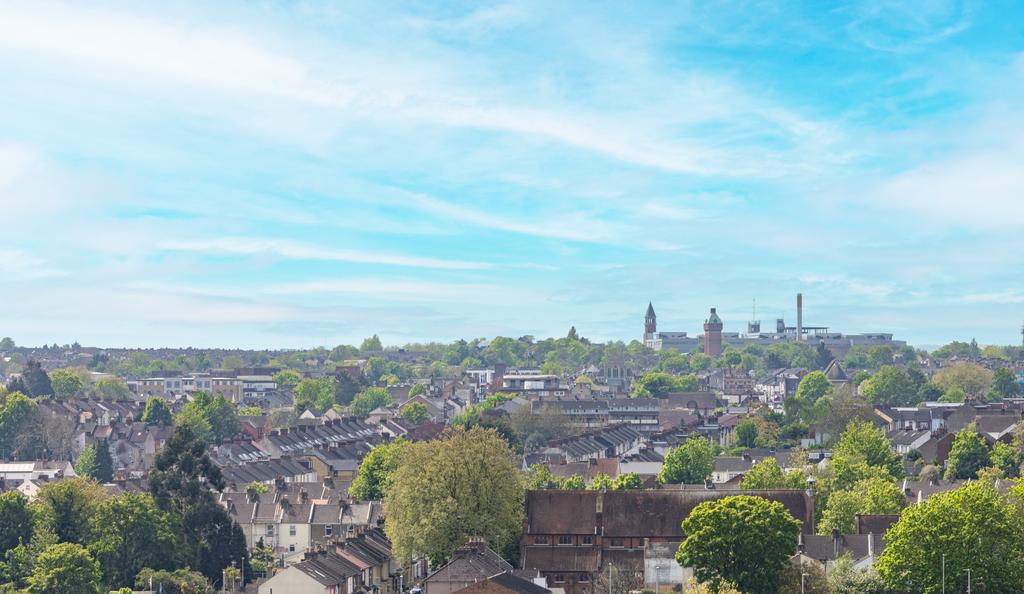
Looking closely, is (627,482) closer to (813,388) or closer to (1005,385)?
(813,388)

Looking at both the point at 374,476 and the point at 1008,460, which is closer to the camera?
the point at 374,476

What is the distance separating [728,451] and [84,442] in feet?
194

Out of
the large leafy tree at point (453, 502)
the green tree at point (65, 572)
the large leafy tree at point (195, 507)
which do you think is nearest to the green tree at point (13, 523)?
the green tree at point (65, 572)

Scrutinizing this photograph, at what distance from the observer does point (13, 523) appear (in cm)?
6831

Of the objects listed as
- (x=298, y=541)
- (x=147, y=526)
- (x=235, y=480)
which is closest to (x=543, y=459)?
(x=235, y=480)

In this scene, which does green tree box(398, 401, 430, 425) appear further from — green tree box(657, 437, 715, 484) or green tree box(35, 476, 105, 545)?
green tree box(35, 476, 105, 545)

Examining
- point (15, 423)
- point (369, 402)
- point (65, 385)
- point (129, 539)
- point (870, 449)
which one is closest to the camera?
point (129, 539)

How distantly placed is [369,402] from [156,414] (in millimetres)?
54089

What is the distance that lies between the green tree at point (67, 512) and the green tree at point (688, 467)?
145ft

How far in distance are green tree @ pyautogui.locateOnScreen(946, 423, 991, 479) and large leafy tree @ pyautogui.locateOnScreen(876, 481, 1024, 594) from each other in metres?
45.2

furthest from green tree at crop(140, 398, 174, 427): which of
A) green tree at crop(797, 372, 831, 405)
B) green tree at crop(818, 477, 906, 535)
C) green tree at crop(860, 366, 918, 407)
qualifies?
green tree at crop(860, 366, 918, 407)

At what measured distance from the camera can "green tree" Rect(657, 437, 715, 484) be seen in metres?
101

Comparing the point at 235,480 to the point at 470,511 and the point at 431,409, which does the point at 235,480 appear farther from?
the point at 431,409

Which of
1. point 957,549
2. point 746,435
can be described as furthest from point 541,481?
point 746,435
